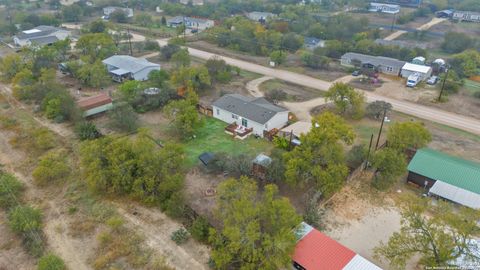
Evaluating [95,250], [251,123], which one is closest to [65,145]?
[95,250]

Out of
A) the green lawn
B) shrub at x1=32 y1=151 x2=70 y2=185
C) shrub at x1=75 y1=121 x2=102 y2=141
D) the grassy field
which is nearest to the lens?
shrub at x1=32 y1=151 x2=70 y2=185

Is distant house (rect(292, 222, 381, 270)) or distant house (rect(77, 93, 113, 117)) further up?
distant house (rect(77, 93, 113, 117))

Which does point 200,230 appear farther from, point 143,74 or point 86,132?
point 143,74

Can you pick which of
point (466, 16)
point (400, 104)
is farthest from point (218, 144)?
point (466, 16)

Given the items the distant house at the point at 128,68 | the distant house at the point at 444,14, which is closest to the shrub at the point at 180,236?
the distant house at the point at 128,68

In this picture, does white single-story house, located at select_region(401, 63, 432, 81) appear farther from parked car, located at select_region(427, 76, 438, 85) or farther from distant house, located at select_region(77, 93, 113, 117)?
distant house, located at select_region(77, 93, 113, 117)

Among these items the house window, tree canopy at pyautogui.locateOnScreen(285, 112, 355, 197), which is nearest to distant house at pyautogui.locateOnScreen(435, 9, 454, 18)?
the house window


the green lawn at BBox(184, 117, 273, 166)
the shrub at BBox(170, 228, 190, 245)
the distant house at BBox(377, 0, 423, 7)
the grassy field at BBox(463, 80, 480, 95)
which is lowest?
the shrub at BBox(170, 228, 190, 245)

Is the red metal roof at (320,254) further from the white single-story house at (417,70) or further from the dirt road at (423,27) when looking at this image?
the dirt road at (423,27)
